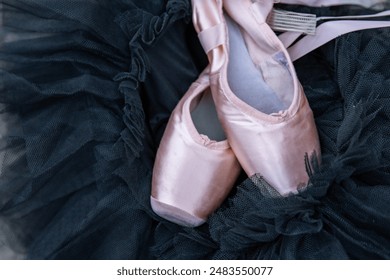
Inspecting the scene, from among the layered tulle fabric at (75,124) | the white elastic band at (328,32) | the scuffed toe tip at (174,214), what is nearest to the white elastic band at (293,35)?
the white elastic band at (328,32)

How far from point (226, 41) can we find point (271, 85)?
0.29 feet

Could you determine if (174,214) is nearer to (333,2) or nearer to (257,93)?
(257,93)

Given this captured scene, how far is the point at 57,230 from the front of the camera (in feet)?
2.28

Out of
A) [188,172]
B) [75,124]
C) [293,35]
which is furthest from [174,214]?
[293,35]

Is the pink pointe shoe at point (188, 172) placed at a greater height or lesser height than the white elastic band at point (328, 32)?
lesser

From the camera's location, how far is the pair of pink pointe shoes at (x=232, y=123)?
26.8 inches

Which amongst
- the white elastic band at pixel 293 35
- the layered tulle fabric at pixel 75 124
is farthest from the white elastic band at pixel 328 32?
the layered tulle fabric at pixel 75 124

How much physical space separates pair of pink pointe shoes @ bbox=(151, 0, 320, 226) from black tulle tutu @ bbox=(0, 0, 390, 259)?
0.03 metres

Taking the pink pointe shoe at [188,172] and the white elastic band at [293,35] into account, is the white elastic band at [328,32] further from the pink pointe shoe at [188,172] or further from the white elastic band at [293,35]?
the pink pointe shoe at [188,172]

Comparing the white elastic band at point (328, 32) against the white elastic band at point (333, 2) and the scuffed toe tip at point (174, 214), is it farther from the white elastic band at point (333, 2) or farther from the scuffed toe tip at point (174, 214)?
the scuffed toe tip at point (174, 214)

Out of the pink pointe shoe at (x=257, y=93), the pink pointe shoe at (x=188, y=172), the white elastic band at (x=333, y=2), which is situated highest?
the white elastic band at (x=333, y=2)

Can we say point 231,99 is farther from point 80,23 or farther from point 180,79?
point 80,23

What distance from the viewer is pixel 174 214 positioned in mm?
711
